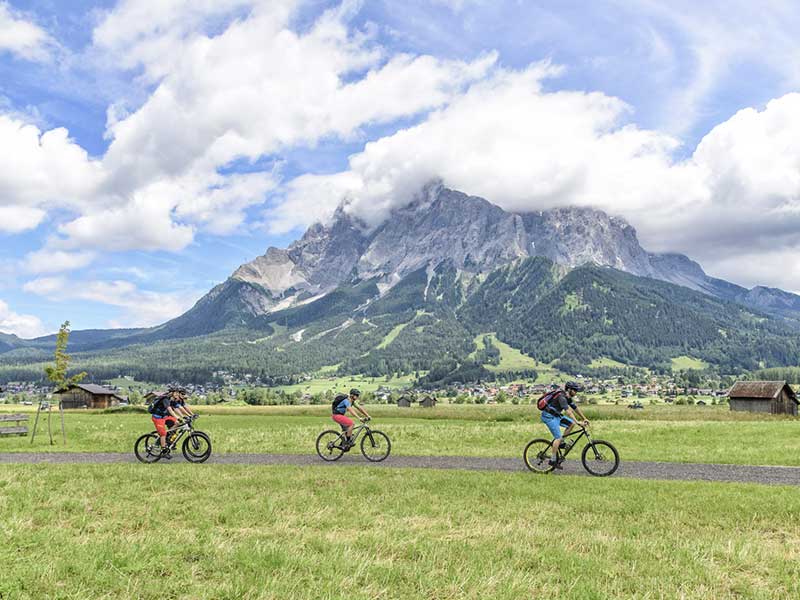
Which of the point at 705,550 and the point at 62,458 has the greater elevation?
the point at 705,550

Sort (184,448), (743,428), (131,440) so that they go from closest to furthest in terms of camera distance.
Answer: (184,448) → (131,440) → (743,428)

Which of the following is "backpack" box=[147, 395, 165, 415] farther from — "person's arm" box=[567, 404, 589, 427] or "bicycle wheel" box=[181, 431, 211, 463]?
"person's arm" box=[567, 404, 589, 427]

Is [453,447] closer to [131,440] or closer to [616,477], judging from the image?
[616,477]

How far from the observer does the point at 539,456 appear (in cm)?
1906

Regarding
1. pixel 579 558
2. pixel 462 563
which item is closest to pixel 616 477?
pixel 579 558

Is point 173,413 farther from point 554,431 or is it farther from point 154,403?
point 554,431

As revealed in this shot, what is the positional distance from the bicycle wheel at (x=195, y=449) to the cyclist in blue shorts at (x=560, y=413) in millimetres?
A: 13258

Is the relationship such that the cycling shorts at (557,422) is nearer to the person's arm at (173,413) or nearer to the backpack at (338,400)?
the backpack at (338,400)

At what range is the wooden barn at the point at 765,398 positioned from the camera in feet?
267

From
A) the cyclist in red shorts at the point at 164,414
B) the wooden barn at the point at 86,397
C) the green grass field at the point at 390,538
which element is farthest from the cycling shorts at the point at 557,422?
the wooden barn at the point at 86,397

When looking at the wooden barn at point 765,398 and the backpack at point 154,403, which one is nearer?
the backpack at point 154,403

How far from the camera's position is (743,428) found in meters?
37.1

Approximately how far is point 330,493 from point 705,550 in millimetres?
8565

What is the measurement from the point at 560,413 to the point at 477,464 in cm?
403
